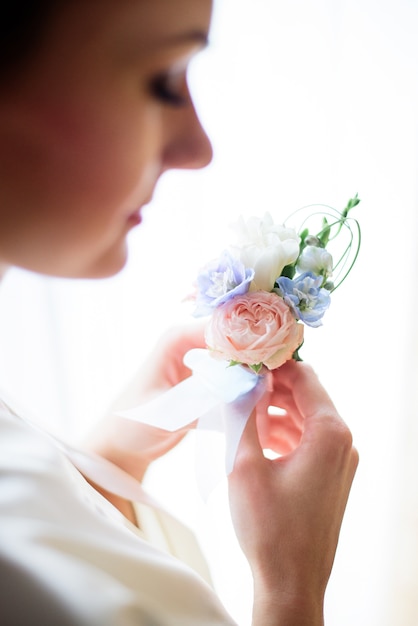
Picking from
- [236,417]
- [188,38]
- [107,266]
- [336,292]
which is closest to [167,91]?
[188,38]

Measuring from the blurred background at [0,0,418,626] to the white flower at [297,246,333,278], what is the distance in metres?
0.25

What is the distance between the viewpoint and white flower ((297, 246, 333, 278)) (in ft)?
2.09

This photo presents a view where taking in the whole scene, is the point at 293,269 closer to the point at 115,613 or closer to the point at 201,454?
the point at 201,454

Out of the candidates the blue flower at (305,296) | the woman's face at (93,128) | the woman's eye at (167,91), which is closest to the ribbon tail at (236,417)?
the blue flower at (305,296)

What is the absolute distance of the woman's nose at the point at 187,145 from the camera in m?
0.60

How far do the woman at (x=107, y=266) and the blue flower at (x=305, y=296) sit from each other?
9 cm

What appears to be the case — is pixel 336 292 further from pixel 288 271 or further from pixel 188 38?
pixel 188 38

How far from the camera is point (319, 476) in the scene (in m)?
0.60

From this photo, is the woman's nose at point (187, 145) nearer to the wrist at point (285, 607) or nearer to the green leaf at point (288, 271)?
the green leaf at point (288, 271)

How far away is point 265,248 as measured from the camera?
63 cm

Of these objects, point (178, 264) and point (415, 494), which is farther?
point (415, 494)

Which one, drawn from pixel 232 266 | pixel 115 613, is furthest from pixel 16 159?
pixel 115 613

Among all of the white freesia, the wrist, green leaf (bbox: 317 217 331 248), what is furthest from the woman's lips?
the wrist

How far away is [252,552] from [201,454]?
0.18m
